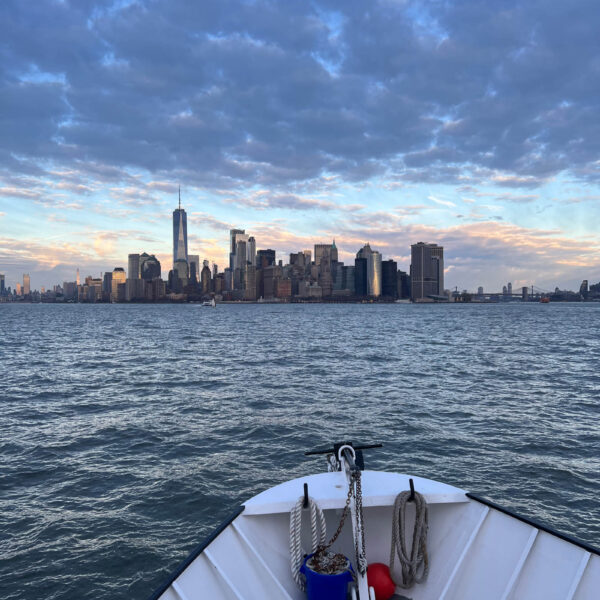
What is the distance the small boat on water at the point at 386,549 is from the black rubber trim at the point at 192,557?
0.02 m

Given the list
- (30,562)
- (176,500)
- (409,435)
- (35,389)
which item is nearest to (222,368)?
(35,389)

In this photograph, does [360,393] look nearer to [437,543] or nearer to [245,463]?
[245,463]

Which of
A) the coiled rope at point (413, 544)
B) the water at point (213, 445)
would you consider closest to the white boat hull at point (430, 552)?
the coiled rope at point (413, 544)

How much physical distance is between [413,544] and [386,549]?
490 mm

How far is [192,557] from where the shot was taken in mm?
5688

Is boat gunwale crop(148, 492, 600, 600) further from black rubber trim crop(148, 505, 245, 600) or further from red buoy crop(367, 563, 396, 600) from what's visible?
red buoy crop(367, 563, 396, 600)

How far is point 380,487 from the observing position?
6.75m

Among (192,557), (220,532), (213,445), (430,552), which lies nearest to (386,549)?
(430,552)

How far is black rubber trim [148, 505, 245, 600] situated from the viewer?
202 inches

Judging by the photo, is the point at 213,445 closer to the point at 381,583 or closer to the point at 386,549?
the point at 386,549

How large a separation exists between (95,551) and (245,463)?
5590mm

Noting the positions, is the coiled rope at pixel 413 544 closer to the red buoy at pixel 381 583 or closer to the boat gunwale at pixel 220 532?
the red buoy at pixel 381 583

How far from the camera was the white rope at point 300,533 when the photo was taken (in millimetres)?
6098

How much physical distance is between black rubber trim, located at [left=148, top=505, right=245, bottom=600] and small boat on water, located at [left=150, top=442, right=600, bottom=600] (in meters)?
0.02
